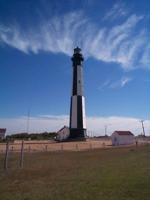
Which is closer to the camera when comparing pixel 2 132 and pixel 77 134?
pixel 77 134

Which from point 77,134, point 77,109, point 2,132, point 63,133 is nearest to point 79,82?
point 77,109

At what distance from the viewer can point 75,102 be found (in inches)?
2226

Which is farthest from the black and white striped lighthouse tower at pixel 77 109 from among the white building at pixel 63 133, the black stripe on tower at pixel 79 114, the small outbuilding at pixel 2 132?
the small outbuilding at pixel 2 132

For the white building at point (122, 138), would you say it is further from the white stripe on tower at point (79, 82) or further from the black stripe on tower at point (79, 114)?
the white stripe on tower at point (79, 82)

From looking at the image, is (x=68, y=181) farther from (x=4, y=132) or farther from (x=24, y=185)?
(x=4, y=132)

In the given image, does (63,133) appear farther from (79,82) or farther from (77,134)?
(79,82)

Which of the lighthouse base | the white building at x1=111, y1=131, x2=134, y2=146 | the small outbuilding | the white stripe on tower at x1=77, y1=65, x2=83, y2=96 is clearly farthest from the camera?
the small outbuilding

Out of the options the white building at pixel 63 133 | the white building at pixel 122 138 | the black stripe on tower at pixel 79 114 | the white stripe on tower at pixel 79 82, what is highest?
the white stripe on tower at pixel 79 82

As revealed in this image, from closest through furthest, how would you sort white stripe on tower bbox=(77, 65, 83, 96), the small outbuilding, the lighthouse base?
the lighthouse base, white stripe on tower bbox=(77, 65, 83, 96), the small outbuilding

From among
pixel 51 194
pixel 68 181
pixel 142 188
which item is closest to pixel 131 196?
pixel 142 188

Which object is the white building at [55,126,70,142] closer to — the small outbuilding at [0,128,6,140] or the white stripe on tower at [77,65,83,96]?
the white stripe on tower at [77,65,83,96]

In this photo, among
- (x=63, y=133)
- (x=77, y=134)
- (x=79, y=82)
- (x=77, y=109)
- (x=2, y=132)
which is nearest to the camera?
→ (x=77, y=109)

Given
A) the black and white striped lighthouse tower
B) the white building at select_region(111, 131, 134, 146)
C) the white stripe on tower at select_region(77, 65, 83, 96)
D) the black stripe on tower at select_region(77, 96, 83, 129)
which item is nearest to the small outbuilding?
the black and white striped lighthouse tower

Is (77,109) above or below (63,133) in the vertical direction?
above
